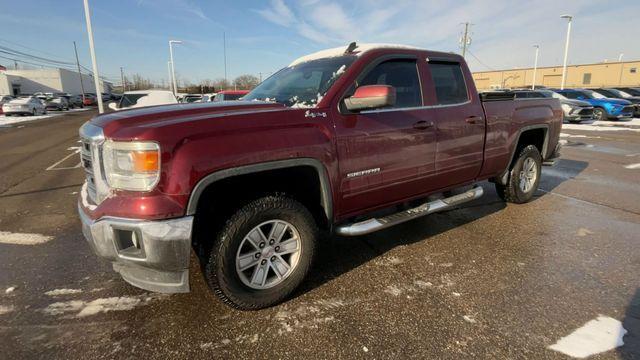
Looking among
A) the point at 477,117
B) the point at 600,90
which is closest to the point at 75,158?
the point at 477,117

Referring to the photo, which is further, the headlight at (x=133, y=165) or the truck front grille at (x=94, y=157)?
the truck front grille at (x=94, y=157)

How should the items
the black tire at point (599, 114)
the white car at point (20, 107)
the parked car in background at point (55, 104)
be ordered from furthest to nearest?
the parked car in background at point (55, 104)
the white car at point (20, 107)
the black tire at point (599, 114)

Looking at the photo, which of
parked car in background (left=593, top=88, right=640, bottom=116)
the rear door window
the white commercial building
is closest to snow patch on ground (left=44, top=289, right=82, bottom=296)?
the rear door window

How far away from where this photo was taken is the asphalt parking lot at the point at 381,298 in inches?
95.5

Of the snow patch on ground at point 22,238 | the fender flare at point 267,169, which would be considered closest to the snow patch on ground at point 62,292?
the snow patch on ground at point 22,238

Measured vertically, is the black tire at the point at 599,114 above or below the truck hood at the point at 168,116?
below

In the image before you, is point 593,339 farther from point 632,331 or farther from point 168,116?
point 168,116

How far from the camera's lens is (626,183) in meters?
6.66

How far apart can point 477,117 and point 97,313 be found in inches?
158

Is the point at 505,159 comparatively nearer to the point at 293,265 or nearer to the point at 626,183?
the point at 293,265

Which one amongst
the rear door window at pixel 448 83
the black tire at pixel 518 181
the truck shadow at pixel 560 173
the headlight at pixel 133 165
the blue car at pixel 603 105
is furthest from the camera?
the blue car at pixel 603 105

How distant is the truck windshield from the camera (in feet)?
10.3

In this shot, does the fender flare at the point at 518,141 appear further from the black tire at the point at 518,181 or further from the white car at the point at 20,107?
the white car at the point at 20,107

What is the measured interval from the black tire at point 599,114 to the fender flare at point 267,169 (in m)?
21.9
